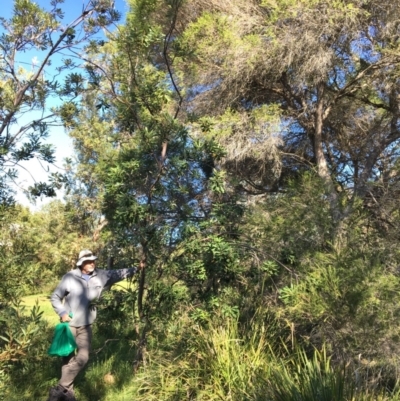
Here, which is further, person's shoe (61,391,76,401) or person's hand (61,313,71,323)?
person's hand (61,313,71,323)

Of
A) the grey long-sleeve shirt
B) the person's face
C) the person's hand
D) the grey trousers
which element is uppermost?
the person's face

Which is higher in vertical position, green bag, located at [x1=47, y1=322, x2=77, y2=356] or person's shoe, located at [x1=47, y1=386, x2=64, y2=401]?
green bag, located at [x1=47, y1=322, x2=77, y2=356]

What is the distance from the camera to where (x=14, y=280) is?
3.30 meters

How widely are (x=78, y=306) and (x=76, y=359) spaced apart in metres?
0.53

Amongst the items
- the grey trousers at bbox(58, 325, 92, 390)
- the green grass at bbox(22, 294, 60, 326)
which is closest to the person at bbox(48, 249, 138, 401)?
the grey trousers at bbox(58, 325, 92, 390)

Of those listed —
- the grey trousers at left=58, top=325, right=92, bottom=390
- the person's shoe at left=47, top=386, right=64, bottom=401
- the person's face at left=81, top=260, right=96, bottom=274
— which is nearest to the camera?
the person's shoe at left=47, top=386, right=64, bottom=401

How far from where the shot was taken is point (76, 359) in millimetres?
4156

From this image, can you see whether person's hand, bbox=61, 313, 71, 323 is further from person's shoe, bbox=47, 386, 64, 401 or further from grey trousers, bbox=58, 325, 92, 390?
person's shoe, bbox=47, 386, 64, 401

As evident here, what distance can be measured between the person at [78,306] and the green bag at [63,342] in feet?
0.29

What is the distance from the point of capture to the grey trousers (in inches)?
160

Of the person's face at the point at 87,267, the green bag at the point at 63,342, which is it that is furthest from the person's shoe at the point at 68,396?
the person's face at the point at 87,267

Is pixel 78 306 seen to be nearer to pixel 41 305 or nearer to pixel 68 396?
pixel 68 396

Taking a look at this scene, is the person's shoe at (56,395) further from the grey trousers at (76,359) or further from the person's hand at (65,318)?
the person's hand at (65,318)

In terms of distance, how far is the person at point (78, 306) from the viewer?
4.07 meters
